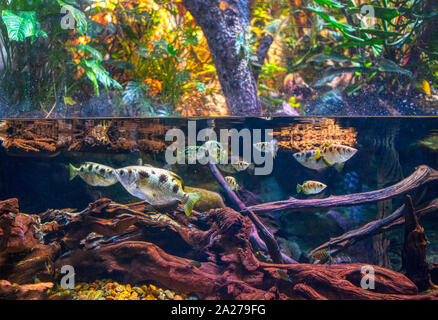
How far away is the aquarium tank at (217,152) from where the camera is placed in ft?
8.54

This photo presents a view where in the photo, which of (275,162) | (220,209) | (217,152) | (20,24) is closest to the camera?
(20,24)

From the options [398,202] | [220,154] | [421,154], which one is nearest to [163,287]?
[220,154]

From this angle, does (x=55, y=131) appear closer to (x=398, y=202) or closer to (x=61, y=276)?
(x=61, y=276)

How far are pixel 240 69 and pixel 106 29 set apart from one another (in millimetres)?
1979

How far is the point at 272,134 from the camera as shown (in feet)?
11.5

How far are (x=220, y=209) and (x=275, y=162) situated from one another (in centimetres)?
101

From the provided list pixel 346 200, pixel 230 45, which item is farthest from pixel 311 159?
pixel 230 45

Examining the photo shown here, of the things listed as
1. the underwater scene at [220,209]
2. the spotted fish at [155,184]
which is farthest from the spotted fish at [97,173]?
the spotted fish at [155,184]

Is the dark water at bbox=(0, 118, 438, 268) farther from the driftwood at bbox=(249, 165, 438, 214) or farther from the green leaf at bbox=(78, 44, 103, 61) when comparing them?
the green leaf at bbox=(78, 44, 103, 61)

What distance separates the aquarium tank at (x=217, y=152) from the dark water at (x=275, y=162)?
26mm

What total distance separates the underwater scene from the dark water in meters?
→ 0.01

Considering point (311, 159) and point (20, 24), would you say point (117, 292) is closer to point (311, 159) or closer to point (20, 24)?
point (311, 159)

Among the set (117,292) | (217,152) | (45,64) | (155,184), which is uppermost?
(45,64)

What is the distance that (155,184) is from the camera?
2377 millimetres
